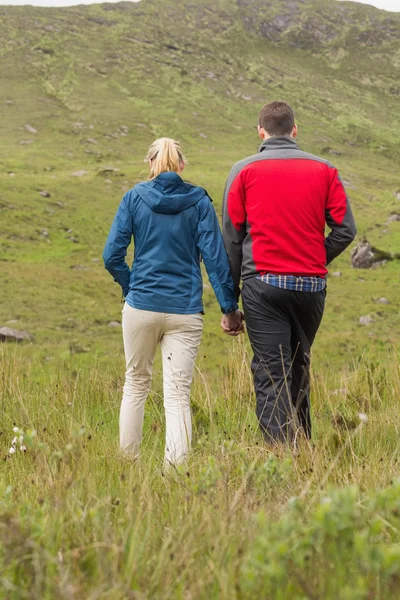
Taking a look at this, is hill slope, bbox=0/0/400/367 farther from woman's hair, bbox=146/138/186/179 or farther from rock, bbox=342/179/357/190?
woman's hair, bbox=146/138/186/179

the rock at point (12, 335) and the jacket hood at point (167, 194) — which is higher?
the jacket hood at point (167, 194)

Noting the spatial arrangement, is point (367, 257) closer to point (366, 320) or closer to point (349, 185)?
point (366, 320)

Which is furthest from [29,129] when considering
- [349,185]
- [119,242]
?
[119,242]

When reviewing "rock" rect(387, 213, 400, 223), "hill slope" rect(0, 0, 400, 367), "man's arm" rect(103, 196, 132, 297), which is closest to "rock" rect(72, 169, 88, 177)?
"hill slope" rect(0, 0, 400, 367)

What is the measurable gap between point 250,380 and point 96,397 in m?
1.50

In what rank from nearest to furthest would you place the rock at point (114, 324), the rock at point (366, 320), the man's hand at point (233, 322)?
the man's hand at point (233, 322) < the rock at point (114, 324) < the rock at point (366, 320)

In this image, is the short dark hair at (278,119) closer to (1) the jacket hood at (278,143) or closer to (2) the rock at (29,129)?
(1) the jacket hood at (278,143)

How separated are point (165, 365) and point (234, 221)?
1.12 m

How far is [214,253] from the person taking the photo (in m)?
4.49

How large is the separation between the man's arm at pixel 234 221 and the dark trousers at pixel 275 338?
0.58ft

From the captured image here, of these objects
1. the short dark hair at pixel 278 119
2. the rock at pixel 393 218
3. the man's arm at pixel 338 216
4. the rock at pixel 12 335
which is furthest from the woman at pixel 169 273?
the rock at pixel 393 218

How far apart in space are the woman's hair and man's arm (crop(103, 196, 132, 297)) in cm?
31

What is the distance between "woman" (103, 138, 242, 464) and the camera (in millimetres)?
4414

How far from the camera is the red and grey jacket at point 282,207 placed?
4.42 meters
